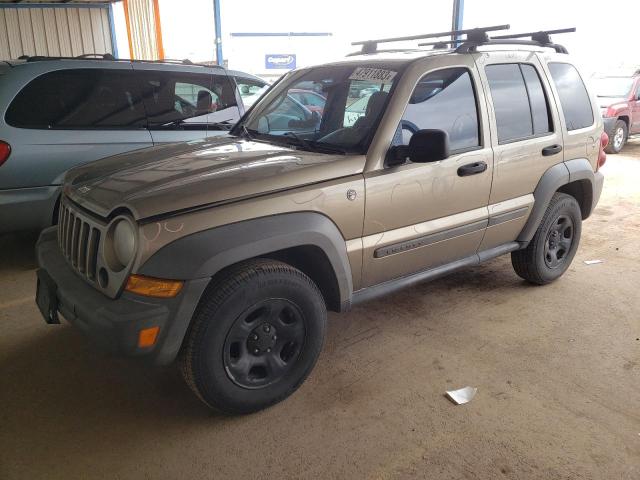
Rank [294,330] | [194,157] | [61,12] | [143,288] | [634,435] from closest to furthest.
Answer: [143,288], [634,435], [294,330], [194,157], [61,12]

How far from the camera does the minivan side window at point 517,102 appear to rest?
11.3 feet

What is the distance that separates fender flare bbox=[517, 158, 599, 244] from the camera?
377 centimetres

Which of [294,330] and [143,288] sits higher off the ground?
[143,288]

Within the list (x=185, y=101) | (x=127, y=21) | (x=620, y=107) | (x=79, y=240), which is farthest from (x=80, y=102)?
(x=127, y=21)

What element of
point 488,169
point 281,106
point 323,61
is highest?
point 323,61

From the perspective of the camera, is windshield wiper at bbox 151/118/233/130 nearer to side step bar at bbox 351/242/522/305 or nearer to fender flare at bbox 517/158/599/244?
side step bar at bbox 351/242/522/305

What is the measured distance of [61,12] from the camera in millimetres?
18469

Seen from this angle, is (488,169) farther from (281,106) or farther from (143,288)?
(143,288)

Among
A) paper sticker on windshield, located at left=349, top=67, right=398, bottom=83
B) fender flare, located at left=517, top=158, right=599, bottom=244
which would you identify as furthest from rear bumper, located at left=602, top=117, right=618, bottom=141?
paper sticker on windshield, located at left=349, top=67, right=398, bottom=83

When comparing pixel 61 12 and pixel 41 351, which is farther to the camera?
pixel 61 12

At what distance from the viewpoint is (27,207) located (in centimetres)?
438

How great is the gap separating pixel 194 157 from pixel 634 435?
2.66 meters

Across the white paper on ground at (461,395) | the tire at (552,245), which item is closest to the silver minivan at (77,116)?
the tire at (552,245)

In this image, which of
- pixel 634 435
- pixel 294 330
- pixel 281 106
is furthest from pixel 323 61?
pixel 634 435
